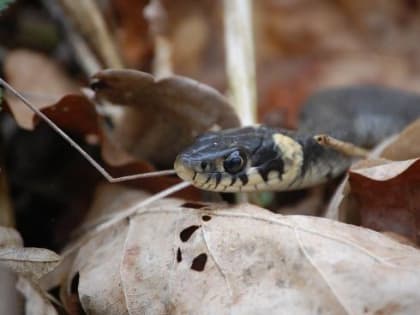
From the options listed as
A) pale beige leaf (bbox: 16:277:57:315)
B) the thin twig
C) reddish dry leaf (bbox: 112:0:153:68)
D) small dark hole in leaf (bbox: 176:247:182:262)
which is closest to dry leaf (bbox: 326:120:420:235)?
small dark hole in leaf (bbox: 176:247:182:262)

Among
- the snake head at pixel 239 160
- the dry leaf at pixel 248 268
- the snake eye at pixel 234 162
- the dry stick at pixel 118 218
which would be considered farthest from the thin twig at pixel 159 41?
the dry leaf at pixel 248 268

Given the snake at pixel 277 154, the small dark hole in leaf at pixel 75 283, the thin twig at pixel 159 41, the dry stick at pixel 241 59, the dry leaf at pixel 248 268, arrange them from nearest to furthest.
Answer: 1. the dry leaf at pixel 248 268
2. the small dark hole in leaf at pixel 75 283
3. the snake at pixel 277 154
4. the dry stick at pixel 241 59
5. the thin twig at pixel 159 41

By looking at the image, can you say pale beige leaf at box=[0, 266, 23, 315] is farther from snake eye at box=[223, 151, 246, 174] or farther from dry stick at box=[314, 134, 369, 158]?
dry stick at box=[314, 134, 369, 158]

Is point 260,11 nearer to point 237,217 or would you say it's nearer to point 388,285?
point 237,217

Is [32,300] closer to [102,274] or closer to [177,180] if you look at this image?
[102,274]

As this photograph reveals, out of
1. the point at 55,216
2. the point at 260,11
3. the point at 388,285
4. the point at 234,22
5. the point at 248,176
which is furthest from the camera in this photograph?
the point at 260,11

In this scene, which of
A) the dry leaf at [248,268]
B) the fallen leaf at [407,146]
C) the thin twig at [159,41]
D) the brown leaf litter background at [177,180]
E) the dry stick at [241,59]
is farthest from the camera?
the thin twig at [159,41]

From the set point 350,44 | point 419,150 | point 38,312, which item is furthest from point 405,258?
point 350,44

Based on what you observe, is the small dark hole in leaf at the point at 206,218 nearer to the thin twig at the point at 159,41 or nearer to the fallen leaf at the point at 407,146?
the fallen leaf at the point at 407,146
